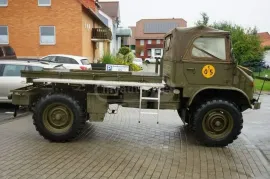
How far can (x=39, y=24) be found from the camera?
28.6m

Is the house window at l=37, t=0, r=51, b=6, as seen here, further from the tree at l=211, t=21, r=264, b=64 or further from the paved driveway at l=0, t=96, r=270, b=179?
the paved driveway at l=0, t=96, r=270, b=179

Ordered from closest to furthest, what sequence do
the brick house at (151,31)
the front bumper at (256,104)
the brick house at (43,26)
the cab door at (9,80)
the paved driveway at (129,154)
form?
the paved driveway at (129,154)
the front bumper at (256,104)
the cab door at (9,80)
the brick house at (43,26)
the brick house at (151,31)

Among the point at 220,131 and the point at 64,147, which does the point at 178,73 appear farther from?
the point at 64,147

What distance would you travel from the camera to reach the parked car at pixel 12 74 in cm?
1093

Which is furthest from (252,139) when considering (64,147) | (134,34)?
(134,34)

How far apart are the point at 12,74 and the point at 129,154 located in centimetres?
597

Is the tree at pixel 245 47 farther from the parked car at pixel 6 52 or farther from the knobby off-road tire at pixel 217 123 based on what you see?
the knobby off-road tire at pixel 217 123

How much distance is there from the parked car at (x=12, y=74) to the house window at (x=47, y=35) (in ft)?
58.5

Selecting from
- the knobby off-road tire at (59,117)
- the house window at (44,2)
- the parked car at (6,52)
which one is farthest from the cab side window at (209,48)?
the house window at (44,2)

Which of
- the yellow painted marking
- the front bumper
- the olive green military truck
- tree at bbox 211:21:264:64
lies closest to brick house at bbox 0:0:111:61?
tree at bbox 211:21:264:64

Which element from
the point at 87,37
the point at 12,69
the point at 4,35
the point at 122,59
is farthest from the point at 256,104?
the point at 4,35

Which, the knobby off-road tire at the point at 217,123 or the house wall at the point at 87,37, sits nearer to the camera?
the knobby off-road tire at the point at 217,123

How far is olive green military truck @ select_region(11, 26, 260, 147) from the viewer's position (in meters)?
7.31

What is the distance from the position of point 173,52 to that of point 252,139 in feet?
9.74
